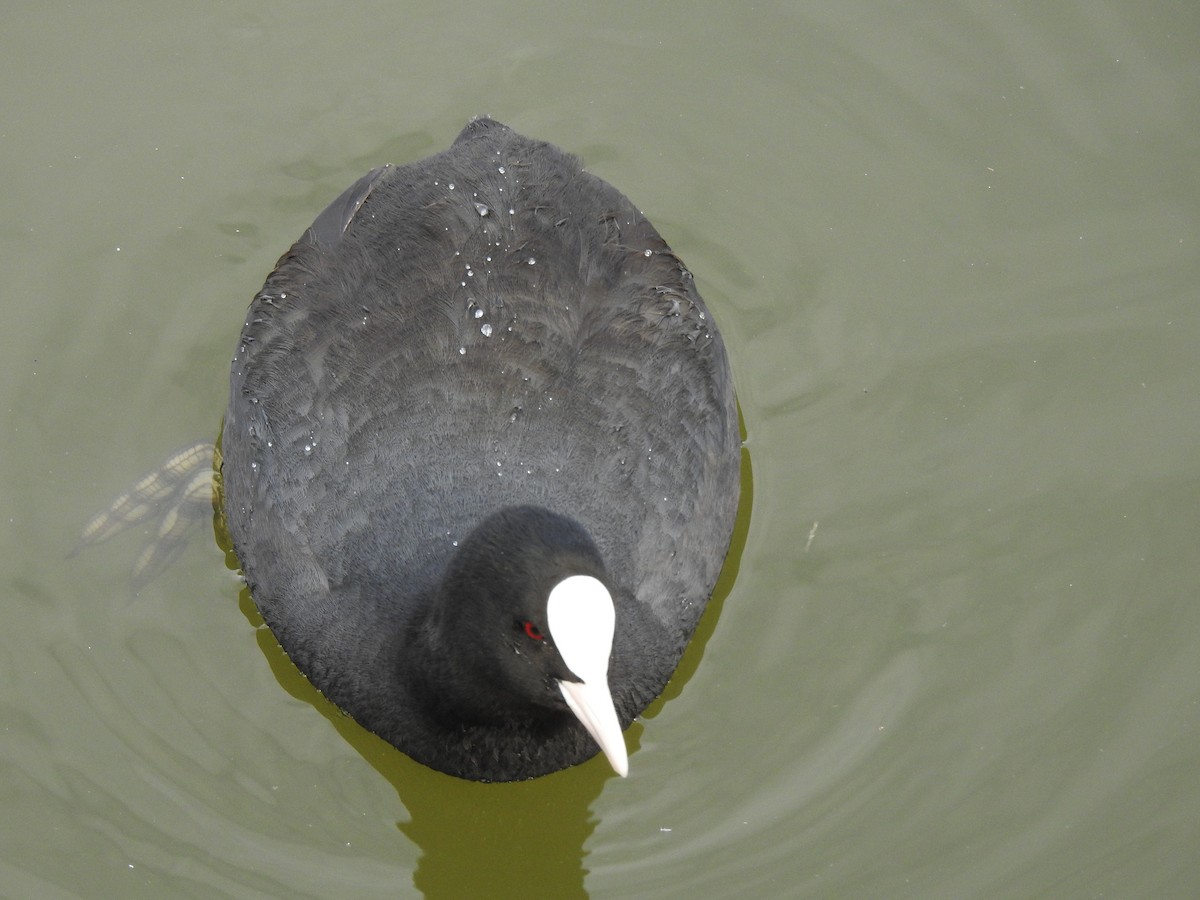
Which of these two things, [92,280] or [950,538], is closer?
[950,538]

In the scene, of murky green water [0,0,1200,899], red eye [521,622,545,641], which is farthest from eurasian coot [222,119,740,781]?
murky green water [0,0,1200,899]

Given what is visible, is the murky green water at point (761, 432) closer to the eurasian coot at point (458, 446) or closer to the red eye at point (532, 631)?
the eurasian coot at point (458, 446)

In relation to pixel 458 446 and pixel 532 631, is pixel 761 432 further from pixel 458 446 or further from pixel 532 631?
pixel 532 631

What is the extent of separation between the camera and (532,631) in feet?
12.4

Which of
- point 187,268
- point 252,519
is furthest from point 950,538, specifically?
point 187,268

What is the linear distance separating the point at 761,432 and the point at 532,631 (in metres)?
1.76

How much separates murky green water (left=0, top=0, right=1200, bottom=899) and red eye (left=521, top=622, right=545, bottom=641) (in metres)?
1.08

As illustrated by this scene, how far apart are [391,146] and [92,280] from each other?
1182 mm

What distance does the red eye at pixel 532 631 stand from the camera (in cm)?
376

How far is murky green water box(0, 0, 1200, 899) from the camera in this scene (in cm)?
459

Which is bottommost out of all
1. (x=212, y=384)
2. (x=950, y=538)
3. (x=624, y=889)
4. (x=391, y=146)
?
(x=624, y=889)

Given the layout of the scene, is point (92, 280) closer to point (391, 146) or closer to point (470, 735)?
point (391, 146)

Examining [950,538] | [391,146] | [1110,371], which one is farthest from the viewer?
[391,146]

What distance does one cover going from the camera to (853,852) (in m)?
4.55
